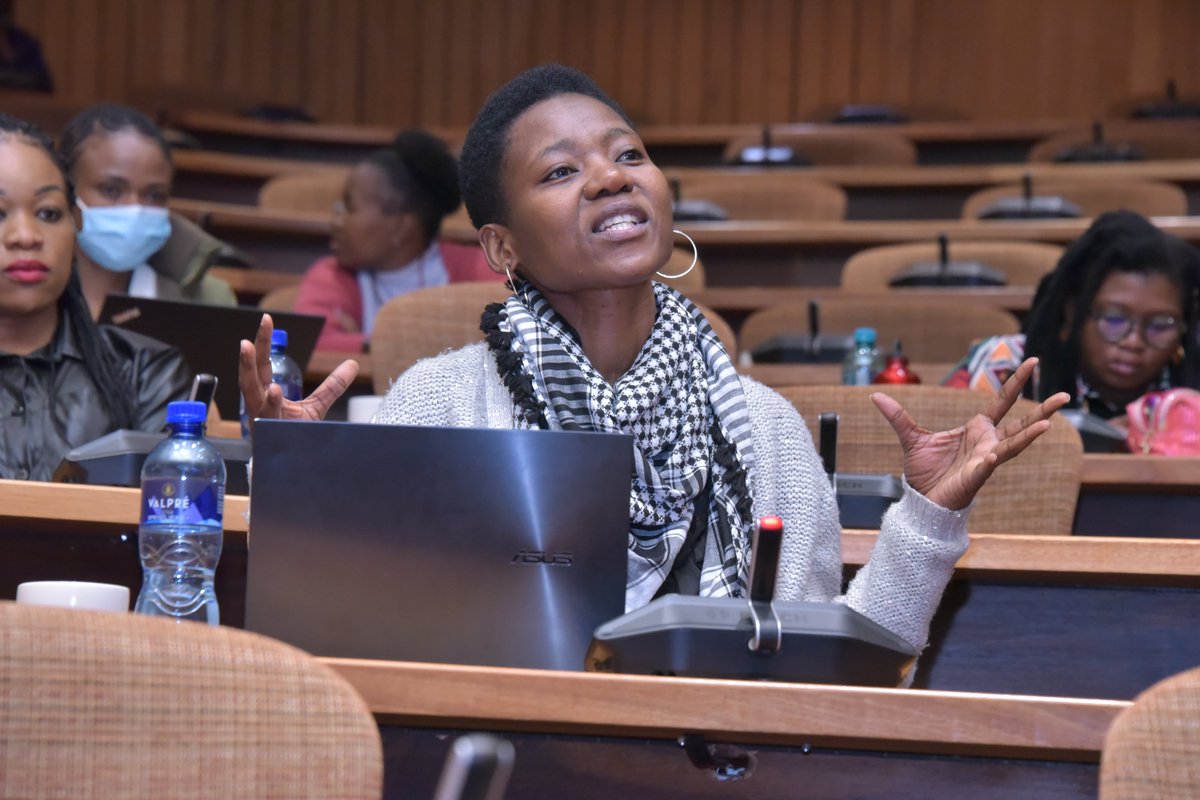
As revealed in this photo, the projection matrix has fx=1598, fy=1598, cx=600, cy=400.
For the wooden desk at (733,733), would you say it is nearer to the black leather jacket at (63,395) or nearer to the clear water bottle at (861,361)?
the black leather jacket at (63,395)

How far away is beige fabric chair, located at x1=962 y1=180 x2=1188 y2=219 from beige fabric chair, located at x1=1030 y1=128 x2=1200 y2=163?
50cm

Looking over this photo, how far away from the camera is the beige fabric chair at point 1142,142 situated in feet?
17.1

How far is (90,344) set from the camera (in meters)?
2.28

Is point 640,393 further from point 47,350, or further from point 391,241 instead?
point 391,241

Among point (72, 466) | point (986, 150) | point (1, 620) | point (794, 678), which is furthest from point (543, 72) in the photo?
point (986, 150)

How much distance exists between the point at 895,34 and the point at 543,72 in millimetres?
4940

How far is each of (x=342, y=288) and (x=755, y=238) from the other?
3.87 ft

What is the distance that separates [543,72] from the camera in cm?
173

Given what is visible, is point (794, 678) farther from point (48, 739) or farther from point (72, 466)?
point (72, 466)

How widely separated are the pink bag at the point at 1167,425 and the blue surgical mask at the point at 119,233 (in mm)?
1924

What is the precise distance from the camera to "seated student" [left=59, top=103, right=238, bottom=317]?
3.24 m

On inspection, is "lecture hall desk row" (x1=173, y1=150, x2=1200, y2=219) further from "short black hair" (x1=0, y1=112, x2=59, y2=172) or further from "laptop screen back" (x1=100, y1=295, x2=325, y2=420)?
"short black hair" (x1=0, y1=112, x2=59, y2=172)

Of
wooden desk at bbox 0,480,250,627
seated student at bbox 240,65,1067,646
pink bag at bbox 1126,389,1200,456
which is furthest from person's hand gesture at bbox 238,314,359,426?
pink bag at bbox 1126,389,1200,456

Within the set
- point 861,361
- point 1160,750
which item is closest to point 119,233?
point 861,361
